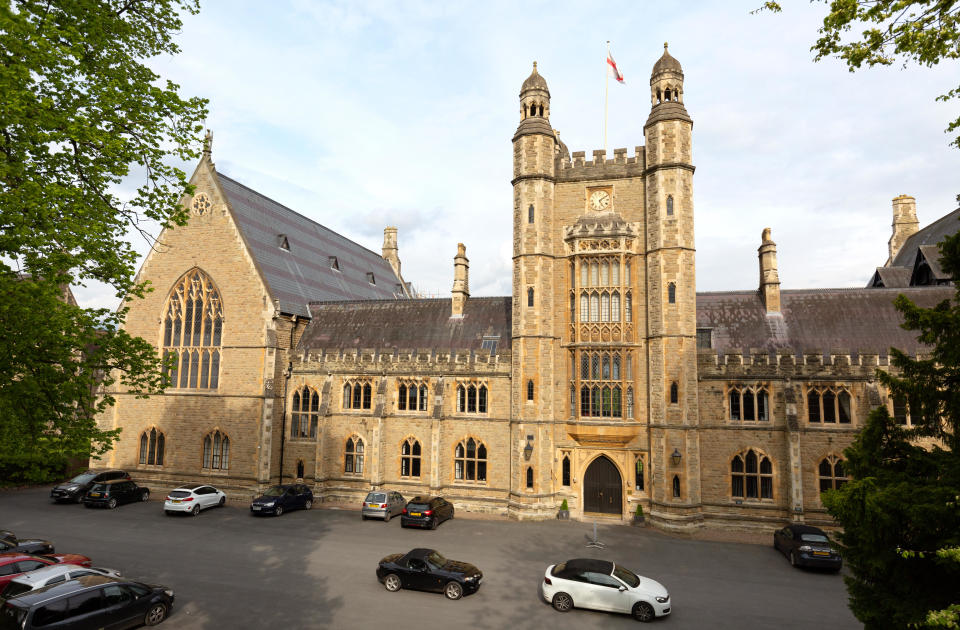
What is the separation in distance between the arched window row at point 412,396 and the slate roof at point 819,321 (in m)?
15.7

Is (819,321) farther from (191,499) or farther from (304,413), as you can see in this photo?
(191,499)

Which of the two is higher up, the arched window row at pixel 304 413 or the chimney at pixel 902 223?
the chimney at pixel 902 223

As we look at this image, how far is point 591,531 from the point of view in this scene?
2327cm

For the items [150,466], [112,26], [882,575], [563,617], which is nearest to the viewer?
[882,575]

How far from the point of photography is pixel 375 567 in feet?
58.5

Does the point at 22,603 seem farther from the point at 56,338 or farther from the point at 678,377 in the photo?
the point at 678,377

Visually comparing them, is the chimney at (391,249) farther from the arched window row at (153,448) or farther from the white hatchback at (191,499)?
the white hatchback at (191,499)

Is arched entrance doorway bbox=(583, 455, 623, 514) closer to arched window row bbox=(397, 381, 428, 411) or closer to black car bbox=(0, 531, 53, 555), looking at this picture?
arched window row bbox=(397, 381, 428, 411)

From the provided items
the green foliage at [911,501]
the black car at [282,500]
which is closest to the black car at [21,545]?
the black car at [282,500]

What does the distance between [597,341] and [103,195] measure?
→ 21.2 metres

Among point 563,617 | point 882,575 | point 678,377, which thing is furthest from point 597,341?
point 882,575

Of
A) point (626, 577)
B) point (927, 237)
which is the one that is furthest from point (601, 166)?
point (927, 237)

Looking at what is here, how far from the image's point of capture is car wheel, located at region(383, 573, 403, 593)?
51.4 ft

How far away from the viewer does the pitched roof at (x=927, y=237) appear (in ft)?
108
